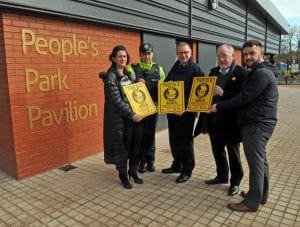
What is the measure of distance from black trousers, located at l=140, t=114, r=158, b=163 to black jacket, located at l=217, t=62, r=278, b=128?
153 centimetres

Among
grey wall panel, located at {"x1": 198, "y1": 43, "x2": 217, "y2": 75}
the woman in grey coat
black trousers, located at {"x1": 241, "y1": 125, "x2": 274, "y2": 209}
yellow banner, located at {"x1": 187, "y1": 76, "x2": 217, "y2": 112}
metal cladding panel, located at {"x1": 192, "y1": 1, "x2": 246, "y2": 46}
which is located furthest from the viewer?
grey wall panel, located at {"x1": 198, "y1": 43, "x2": 217, "y2": 75}

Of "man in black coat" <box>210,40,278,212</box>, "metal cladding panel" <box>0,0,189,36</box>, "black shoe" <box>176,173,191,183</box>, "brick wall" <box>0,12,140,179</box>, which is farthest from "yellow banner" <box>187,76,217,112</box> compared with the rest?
"metal cladding panel" <box>0,0,189,36</box>

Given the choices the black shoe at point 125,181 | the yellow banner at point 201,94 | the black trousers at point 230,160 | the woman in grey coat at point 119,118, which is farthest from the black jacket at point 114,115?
the black trousers at point 230,160

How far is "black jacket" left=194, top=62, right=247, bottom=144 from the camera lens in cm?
350

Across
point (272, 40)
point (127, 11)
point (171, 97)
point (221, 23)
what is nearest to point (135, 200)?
point (171, 97)

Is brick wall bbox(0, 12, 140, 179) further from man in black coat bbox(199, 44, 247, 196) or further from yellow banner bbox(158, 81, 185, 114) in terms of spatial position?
man in black coat bbox(199, 44, 247, 196)

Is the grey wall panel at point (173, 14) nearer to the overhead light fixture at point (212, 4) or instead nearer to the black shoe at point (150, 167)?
the overhead light fixture at point (212, 4)

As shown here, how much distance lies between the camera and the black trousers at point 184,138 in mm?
4078

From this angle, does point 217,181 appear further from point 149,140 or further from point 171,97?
point 171,97

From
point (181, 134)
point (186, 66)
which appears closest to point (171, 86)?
point (186, 66)

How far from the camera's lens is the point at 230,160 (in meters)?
3.78

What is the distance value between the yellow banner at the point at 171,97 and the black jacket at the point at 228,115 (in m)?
0.41

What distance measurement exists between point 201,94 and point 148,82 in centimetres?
91

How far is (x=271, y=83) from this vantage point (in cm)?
305
